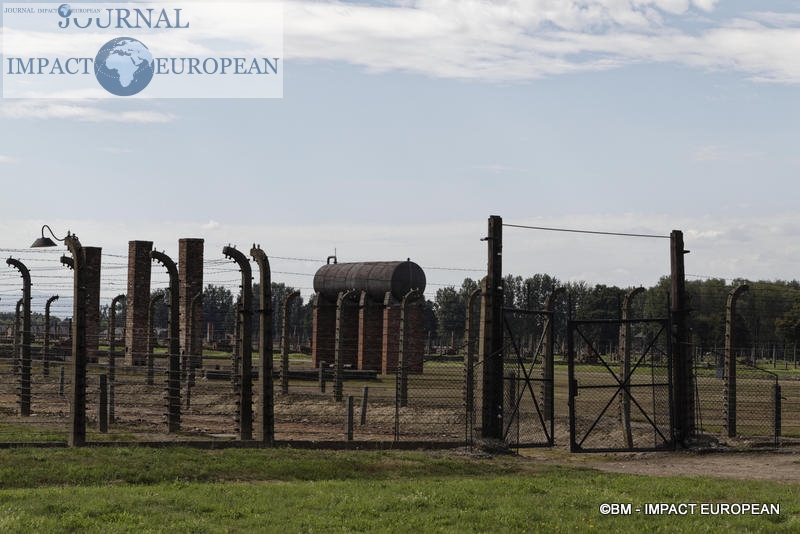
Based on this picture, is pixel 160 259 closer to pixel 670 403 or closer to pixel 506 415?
pixel 506 415

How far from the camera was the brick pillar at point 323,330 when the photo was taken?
4612cm

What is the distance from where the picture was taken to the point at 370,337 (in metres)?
45.0

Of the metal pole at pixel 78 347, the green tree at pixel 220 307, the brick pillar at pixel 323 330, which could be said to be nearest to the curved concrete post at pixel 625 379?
the metal pole at pixel 78 347

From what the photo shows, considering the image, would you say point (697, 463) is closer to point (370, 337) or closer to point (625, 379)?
point (625, 379)

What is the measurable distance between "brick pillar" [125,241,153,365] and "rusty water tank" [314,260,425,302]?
27.6ft

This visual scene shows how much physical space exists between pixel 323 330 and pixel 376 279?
134 inches

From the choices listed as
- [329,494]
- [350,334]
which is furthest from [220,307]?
[329,494]

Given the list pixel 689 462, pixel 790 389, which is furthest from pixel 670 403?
pixel 790 389

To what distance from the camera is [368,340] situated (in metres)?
45.0

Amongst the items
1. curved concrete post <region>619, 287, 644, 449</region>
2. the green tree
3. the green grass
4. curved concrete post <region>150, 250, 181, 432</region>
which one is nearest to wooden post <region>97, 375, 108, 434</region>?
curved concrete post <region>150, 250, 181, 432</region>

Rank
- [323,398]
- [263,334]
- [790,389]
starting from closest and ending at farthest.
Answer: [263,334]
[323,398]
[790,389]

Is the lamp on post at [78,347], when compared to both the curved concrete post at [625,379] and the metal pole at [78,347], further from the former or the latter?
the curved concrete post at [625,379]

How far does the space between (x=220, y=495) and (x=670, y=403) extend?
1174 cm

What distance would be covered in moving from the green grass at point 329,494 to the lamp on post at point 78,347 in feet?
4.13
